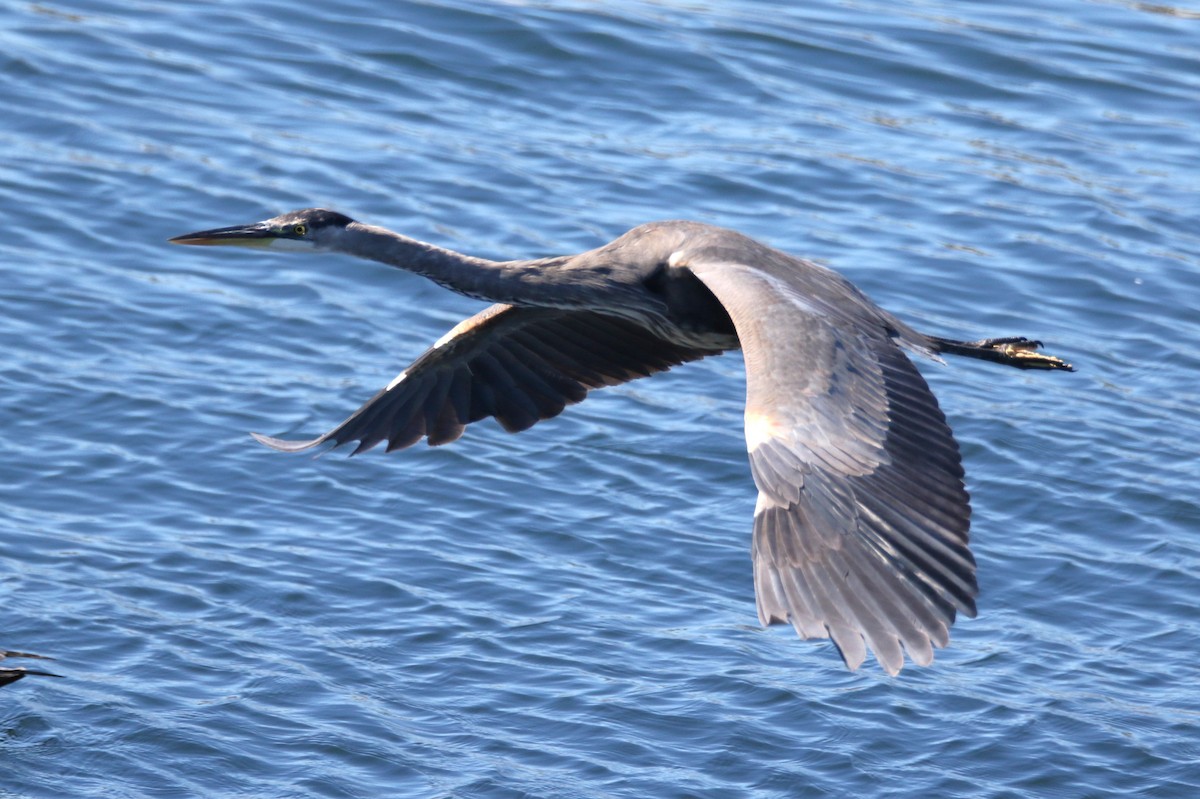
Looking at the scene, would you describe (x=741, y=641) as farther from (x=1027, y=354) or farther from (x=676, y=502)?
(x=1027, y=354)

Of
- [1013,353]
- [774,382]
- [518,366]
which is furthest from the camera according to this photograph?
[518,366]

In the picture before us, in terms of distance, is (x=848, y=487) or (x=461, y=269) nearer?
(x=848, y=487)

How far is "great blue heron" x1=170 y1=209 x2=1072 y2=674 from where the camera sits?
17.0ft

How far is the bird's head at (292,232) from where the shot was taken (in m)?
7.23

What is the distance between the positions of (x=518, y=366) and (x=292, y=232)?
1130 mm

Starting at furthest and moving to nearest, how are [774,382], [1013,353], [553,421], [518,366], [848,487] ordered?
[553,421], [518,366], [1013,353], [774,382], [848,487]

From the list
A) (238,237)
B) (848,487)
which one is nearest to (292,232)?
(238,237)

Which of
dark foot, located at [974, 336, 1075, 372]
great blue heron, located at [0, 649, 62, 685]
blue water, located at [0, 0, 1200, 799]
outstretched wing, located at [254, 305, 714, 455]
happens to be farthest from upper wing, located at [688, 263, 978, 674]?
great blue heron, located at [0, 649, 62, 685]

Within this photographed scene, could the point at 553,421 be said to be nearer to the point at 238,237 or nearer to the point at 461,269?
the point at 461,269

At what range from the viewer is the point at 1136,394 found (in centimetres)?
1032

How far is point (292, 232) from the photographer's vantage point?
729 centimetres

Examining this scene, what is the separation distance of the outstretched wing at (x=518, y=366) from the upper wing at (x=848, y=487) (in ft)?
4.34

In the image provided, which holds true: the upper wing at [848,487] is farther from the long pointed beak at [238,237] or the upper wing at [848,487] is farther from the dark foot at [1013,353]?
the long pointed beak at [238,237]

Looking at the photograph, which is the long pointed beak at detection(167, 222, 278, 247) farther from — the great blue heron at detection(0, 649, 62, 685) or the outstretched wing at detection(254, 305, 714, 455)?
the great blue heron at detection(0, 649, 62, 685)
